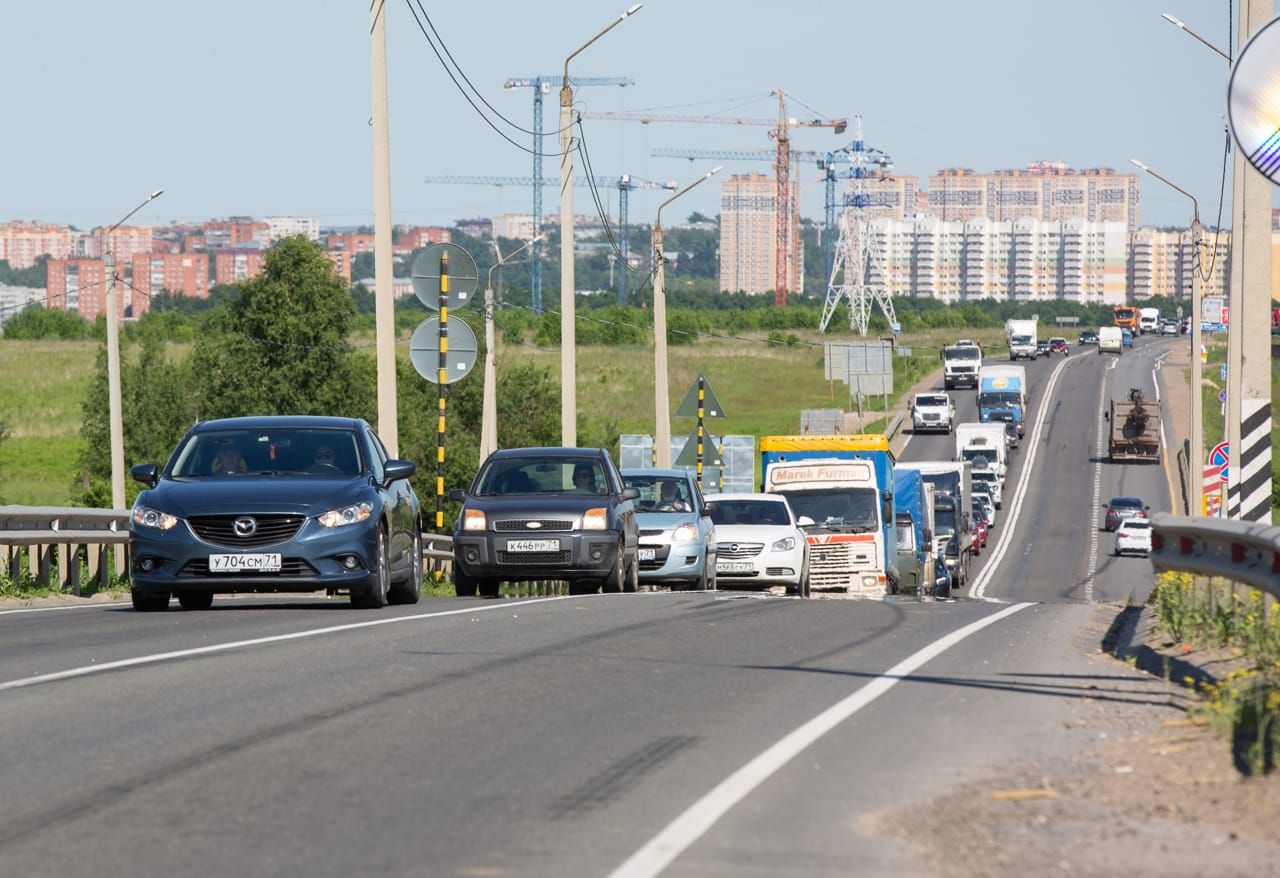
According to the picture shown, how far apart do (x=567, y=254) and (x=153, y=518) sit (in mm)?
21975

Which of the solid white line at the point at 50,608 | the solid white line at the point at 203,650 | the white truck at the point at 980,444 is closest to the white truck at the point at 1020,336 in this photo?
the white truck at the point at 980,444

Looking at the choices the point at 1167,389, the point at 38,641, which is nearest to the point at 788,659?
the point at 38,641

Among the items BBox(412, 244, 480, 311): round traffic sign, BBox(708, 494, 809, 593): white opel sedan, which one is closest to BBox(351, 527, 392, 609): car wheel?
BBox(412, 244, 480, 311): round traffic sign

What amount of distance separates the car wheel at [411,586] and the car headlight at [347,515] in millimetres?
1768

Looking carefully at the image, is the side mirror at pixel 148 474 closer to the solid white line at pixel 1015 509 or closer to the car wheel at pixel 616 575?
the car wheel at pixel 616 575

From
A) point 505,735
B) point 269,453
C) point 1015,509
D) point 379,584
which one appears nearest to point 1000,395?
point 1015,509

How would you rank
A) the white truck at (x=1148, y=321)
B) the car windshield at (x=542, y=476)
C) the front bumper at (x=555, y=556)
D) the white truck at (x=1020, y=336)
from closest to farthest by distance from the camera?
the front bumper at (x=555, y=556)
the car windshield at (x=542, y=476)
the white truck at (x=1020, y=336)
the white truck at (x=1148, y=321)

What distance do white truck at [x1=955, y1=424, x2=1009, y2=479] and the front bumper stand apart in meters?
61.2

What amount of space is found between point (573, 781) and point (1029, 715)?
3.00 m

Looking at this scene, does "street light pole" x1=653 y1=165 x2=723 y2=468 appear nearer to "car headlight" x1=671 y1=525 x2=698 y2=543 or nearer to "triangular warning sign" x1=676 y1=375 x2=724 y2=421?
"triangular warning sign" x1=676 y1=375 x2=724 y2=421

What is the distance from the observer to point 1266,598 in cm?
1268

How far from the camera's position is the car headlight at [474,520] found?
21.8m

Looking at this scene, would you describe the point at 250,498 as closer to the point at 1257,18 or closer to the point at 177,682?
the point at 177,682

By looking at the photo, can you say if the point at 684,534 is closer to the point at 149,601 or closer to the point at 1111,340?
the point at 149,601
